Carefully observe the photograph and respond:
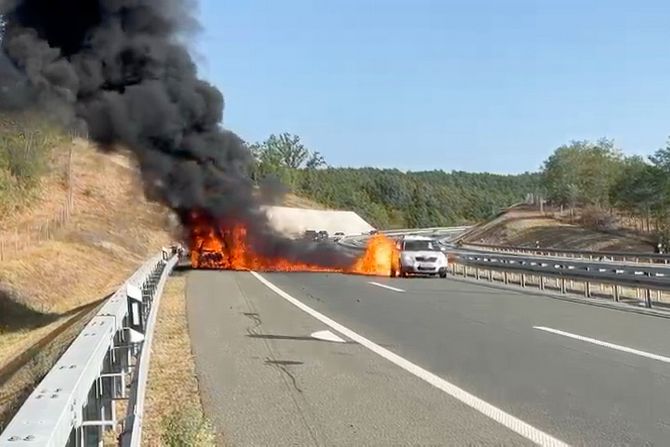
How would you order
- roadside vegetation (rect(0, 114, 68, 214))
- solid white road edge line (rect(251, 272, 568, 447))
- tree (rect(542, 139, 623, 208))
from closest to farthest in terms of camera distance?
solid white road edge line (rect(251, 272, 568, 447))
roadside vegetation (rect(0, 114, 68, 214))
tree (rect(542, 139, 623, 208))

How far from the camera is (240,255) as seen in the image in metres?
33.4

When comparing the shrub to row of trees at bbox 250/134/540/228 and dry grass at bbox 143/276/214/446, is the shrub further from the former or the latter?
row of trees at bbox 250/134/540/228

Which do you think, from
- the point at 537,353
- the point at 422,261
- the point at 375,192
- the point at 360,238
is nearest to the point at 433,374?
the point at 537,353

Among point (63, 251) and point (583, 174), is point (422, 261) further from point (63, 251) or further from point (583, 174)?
point (583, 174)

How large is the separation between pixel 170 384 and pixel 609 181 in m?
94.9

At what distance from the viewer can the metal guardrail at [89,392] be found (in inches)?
120

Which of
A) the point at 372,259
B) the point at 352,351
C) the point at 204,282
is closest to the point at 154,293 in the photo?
the point at 352,351

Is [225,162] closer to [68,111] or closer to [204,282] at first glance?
[204,282]

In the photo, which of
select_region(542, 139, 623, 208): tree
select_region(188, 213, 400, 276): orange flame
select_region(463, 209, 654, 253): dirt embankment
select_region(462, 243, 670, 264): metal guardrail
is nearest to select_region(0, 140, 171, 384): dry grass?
select_region(188, 213, 400, 276): orange flame

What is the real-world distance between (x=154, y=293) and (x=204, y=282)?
31.2ft

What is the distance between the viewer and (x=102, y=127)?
76.0 ft

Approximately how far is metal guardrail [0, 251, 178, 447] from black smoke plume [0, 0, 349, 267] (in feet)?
40.8

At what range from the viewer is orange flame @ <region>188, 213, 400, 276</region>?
32156 mm

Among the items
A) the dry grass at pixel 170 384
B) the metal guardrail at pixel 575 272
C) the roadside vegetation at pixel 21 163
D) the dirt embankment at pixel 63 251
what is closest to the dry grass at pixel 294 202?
the dirt embankment at pixel 63 251
